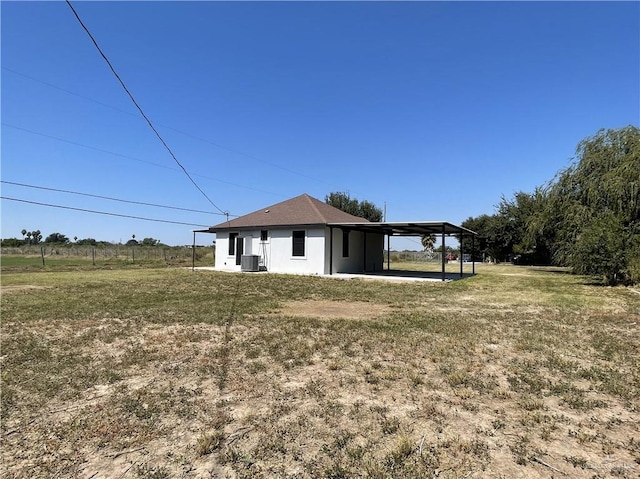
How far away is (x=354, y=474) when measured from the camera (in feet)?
7.20

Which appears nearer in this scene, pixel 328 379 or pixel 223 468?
pixel 223 468

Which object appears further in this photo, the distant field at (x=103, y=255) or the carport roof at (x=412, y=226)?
the distant field at (x=103, y=255)

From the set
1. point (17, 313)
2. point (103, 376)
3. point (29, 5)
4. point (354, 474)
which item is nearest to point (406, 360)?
point (354, 474)

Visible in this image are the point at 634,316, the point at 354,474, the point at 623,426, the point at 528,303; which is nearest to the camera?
the point at 354,474

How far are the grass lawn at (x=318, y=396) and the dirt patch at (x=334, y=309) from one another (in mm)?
350

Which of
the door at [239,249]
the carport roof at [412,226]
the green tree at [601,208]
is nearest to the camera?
the green tree at [601,208]

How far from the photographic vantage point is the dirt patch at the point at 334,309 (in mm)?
7277

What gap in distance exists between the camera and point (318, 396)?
3.33 metres

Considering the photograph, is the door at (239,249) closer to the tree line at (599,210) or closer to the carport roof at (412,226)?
the carport roof at (412,226)

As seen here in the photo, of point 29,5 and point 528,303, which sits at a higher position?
point 29,5

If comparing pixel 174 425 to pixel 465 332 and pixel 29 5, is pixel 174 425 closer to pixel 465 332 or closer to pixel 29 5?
pixel 465 332

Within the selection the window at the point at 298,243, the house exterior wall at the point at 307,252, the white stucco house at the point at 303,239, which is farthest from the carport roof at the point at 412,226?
the window at the point at 298,243

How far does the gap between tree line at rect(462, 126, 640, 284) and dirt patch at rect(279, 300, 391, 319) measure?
9.72 meters

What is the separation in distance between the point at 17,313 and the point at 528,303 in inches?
415
